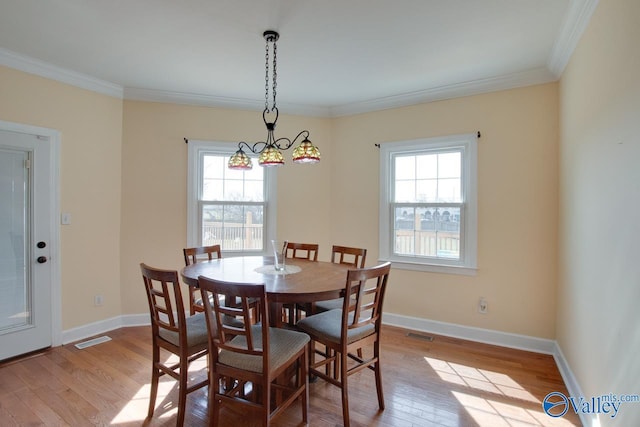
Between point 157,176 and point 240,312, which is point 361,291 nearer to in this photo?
point 240,312

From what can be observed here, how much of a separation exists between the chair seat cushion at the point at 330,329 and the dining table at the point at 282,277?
23 cm

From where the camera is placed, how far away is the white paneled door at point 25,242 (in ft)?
8.93

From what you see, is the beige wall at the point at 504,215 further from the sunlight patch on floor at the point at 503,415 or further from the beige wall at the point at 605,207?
the sunlight patch on floor at the point at 503,415

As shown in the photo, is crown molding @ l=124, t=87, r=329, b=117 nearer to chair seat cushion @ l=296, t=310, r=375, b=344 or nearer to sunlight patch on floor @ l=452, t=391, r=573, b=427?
chair seat cushion @ l=296, t=310, r=375, b=344

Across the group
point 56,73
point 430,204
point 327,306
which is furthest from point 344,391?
point 56,73

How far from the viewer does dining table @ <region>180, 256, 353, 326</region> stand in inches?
71.6

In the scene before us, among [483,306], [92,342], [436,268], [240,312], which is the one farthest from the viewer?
[436,268]

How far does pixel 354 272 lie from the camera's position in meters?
1.81

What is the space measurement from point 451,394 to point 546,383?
801 millimetres

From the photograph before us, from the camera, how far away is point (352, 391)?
90.7 inches

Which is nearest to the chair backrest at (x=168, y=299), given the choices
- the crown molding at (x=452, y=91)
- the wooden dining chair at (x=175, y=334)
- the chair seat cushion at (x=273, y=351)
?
the wooden dining chair at (x=175, y=334)

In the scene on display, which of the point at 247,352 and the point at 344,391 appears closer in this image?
the point at 247,352

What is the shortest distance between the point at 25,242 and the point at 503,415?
13.6 feet

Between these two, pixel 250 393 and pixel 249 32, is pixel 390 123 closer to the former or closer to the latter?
pixel 249 32
